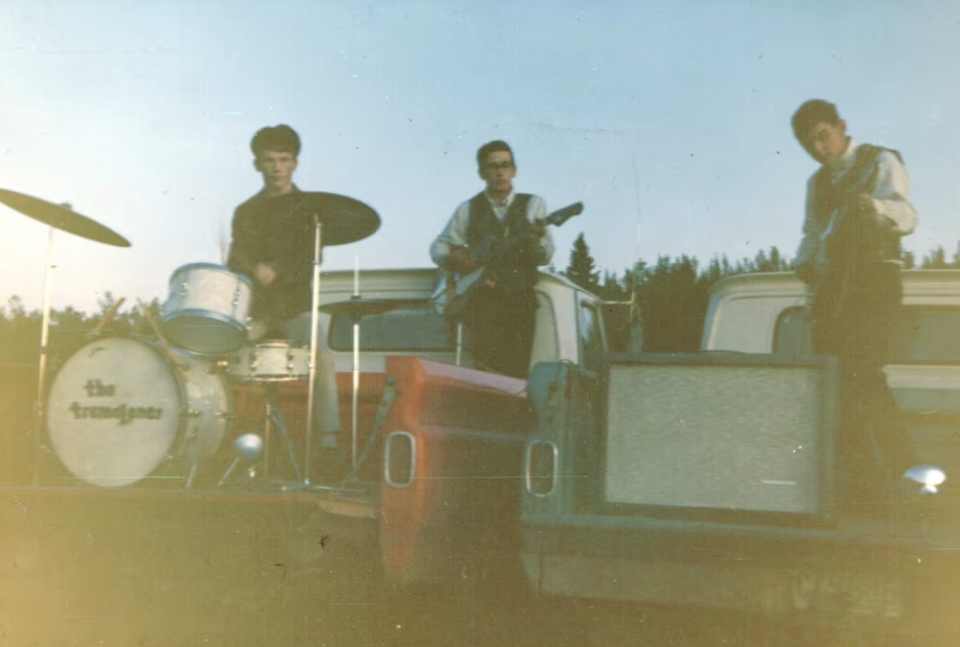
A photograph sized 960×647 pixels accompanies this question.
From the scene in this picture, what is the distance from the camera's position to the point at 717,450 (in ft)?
11.1

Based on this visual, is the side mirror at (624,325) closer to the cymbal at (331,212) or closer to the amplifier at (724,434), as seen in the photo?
the amplifier at (724,434)

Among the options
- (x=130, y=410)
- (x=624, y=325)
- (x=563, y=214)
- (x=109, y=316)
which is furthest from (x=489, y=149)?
(x=130, y=410)

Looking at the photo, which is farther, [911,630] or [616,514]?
[616,514]

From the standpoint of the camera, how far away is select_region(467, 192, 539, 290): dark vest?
3857 millimetres

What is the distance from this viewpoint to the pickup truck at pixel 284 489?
3.54 metres

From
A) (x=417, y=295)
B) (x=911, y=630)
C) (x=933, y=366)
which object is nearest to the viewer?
(x=911, y=630)

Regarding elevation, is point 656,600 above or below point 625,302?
below

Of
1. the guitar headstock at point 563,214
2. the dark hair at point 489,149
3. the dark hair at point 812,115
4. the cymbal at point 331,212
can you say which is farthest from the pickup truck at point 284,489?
the dark hair at point 812,115

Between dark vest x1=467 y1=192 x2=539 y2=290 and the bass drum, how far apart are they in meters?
1.28

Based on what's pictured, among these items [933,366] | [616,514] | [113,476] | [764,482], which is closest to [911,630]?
[764,482]

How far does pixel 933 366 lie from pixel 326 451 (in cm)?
238

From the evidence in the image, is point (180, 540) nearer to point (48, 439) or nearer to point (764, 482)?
point (48, 439)

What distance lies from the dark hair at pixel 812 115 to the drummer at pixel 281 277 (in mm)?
1739

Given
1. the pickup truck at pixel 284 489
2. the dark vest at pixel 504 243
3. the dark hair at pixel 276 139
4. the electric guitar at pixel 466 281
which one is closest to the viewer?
the pickup truck at pixel 284 489
